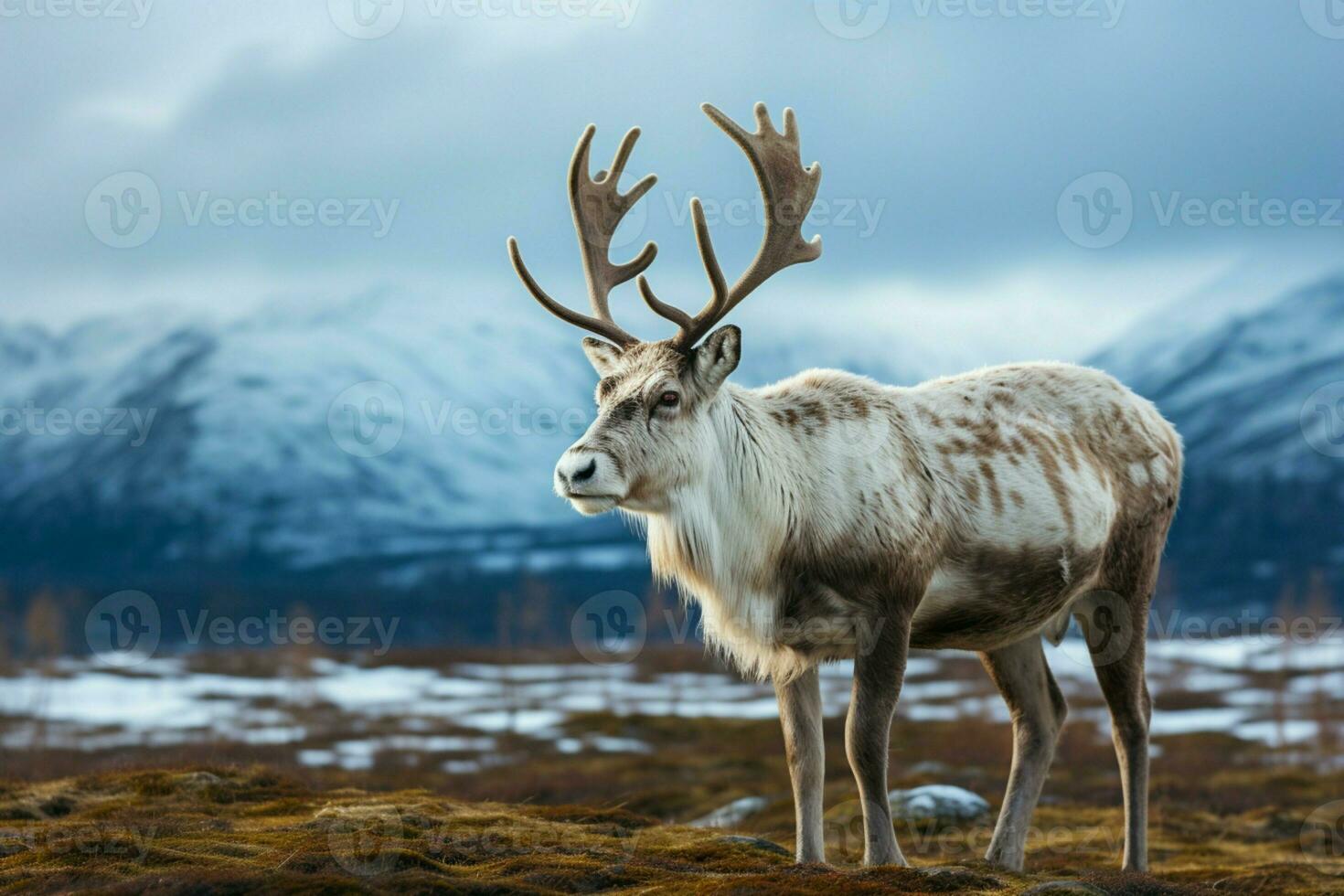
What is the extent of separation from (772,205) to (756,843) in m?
4.79

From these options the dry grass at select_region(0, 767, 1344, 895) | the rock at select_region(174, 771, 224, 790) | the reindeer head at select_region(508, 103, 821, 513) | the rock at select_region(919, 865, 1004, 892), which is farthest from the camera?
the rock at select_region(174, 771, 224, 790)

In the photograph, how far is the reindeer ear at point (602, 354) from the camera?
10469mm

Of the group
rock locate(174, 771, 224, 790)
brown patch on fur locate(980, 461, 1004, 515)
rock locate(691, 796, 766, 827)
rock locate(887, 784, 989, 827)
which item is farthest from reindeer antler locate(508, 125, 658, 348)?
rock locate(691, 796, 766, 827)

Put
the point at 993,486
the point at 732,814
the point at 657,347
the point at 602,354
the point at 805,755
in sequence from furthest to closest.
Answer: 1. the point at 732,814
2. the point at 993,486
3. the point at 602,354
4. the point at 805,755
5. the point at 657,347

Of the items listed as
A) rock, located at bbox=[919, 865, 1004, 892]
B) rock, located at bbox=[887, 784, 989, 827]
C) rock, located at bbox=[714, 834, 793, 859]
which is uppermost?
rock, located at bbox=[919, 865, 1004, 892]

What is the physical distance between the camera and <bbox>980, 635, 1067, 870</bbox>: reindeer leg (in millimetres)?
11438

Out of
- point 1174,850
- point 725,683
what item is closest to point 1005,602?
point 1174,850

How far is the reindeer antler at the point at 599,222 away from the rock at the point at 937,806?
7.90m

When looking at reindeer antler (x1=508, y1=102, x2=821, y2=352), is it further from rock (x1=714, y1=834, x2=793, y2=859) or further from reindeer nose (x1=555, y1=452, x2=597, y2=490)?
rock (x1=714, y1=834, x2=793, y2=859)

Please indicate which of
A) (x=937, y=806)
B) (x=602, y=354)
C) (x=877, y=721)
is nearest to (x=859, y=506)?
(x=877, y=721)

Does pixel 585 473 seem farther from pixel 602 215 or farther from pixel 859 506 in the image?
pixel 602 215

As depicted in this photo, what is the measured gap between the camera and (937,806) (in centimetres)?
1680

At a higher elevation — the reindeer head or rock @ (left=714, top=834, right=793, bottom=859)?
the reindeer head

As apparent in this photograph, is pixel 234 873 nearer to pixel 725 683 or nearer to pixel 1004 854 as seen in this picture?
pixel 1004 854
